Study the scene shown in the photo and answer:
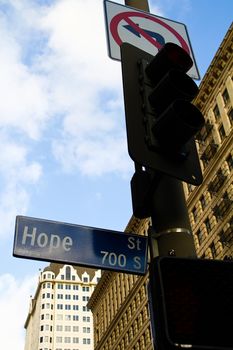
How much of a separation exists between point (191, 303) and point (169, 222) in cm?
92

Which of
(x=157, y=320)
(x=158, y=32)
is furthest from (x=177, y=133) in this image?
(x=158, y=32)

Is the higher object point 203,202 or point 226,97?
point 226,97

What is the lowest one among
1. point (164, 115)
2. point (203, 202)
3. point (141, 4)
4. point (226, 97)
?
point (164, 115)

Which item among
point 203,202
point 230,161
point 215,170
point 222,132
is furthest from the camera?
point 203,202

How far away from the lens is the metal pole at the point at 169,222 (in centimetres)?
333

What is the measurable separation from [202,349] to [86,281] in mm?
139965

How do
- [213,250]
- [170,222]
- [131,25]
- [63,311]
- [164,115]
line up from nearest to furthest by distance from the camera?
[164,115], [170,222], [131,25], [213,250], [63,311]

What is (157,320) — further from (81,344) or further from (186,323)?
(81,344)

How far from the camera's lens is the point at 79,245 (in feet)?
13.6

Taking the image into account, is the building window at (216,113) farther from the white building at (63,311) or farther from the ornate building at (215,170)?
the white building at (63,311)

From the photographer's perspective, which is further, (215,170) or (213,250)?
(215,170)

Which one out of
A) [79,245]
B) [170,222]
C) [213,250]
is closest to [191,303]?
[170,222]

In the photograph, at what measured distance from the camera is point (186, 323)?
8.21ft

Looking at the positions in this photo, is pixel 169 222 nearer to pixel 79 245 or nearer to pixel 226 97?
pixel 79 245
